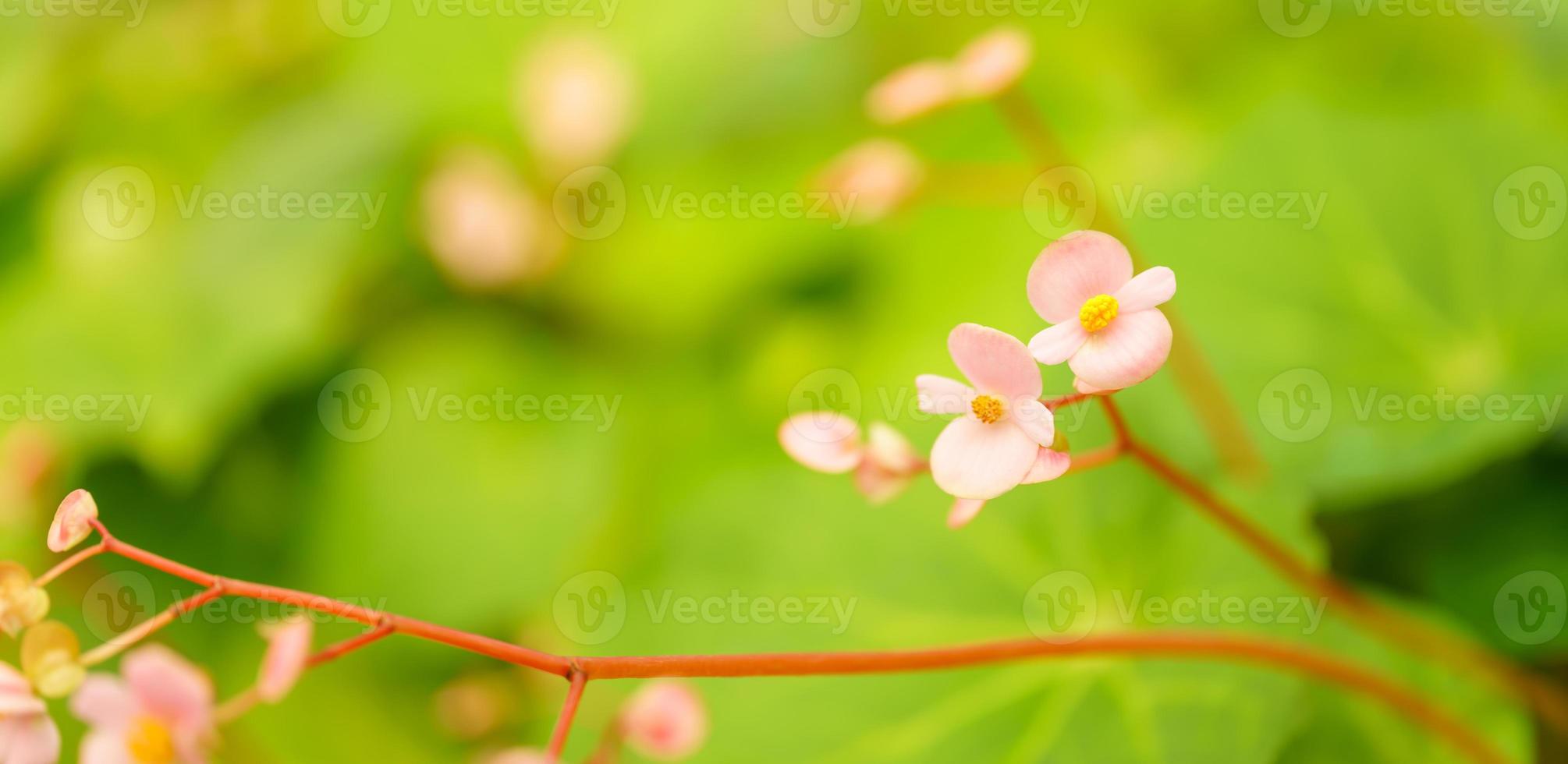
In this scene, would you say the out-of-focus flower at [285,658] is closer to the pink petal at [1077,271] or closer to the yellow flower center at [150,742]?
the yellow flower center at [150,742]

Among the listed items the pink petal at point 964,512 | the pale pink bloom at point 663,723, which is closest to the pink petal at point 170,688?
the pale pink bloom at point 663,723

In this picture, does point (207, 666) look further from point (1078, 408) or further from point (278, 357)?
point (1078, 408)

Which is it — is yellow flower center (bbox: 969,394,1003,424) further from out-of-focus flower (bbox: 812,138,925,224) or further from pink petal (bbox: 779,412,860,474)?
out-of-focus flower (bbox: 812,138,925,224)

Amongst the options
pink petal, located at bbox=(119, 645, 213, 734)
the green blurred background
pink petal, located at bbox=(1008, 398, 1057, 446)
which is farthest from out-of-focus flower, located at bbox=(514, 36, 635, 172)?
pink petal, located at bbox=(1008, 398, 1057, 446)

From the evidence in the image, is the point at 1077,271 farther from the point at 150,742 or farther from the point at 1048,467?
the point at 150,742

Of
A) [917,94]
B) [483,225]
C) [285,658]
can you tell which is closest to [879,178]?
[917,94]
